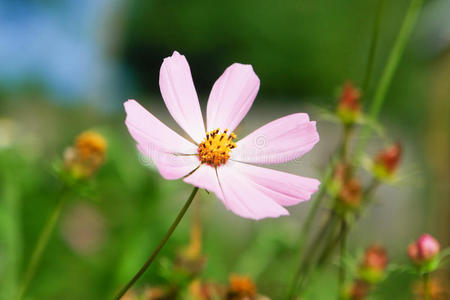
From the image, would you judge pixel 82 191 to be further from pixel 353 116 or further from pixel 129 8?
pixel 129 8

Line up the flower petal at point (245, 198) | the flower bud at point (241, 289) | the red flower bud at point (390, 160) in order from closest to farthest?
the flower petal at point (245, 198)
the flower bud at point (241, 289)
the red flower bud at point (390, 160)

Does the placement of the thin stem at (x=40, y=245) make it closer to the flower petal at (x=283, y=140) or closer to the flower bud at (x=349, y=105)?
the flower petal at (x=283, y=140)

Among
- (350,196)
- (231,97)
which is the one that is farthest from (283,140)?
(350,196)

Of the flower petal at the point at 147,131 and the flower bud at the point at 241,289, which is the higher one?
the flower petal at the point at 147,131

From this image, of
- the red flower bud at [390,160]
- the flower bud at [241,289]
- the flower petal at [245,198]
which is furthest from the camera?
the red flower bud at [390,160]

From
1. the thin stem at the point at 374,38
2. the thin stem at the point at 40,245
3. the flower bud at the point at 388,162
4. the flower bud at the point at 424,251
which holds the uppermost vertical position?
the thin stem at the point at 374,38

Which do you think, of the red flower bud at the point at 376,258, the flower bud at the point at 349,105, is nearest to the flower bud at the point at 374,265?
the red flower bud at the point at 376,258
